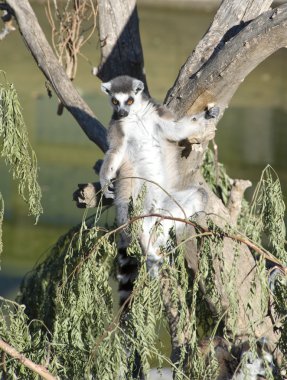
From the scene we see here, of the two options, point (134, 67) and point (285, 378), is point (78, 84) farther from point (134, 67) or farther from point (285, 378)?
point (285, 378)

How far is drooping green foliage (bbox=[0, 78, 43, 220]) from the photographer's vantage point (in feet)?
10.9

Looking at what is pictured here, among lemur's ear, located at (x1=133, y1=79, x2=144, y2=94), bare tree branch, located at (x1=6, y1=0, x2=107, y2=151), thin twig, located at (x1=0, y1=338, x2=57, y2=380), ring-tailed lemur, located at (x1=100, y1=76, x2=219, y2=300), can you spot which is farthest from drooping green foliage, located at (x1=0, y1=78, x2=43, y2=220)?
bare tree branch, located at (x1=6, y1=0, x2=107, y2=151)

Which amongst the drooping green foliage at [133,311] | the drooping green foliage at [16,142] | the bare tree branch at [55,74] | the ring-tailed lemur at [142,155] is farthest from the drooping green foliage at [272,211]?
the bare tree branch at [55,74]

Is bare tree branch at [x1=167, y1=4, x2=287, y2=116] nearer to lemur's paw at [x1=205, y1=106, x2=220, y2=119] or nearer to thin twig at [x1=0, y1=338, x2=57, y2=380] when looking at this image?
lemur's paw at [x1=205, y1=106, x2=220, y2=119]

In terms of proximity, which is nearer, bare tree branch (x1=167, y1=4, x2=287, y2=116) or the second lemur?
bare tree branch (x1=167, y1=4, x2=287, y2=116)

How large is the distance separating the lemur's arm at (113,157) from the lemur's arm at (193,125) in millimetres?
265

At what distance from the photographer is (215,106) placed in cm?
416

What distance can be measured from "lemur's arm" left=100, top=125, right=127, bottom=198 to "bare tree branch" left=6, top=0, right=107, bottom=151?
35 centimetres

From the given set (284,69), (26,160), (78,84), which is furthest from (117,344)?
(284,69)

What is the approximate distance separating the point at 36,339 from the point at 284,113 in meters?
9.69

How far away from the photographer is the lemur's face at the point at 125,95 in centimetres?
437

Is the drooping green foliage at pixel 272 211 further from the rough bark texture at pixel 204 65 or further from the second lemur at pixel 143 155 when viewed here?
the second lemur at pixel 143 155

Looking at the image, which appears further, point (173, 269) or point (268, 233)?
point (268, 233)

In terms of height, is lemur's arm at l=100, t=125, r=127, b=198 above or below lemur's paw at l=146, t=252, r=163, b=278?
above
